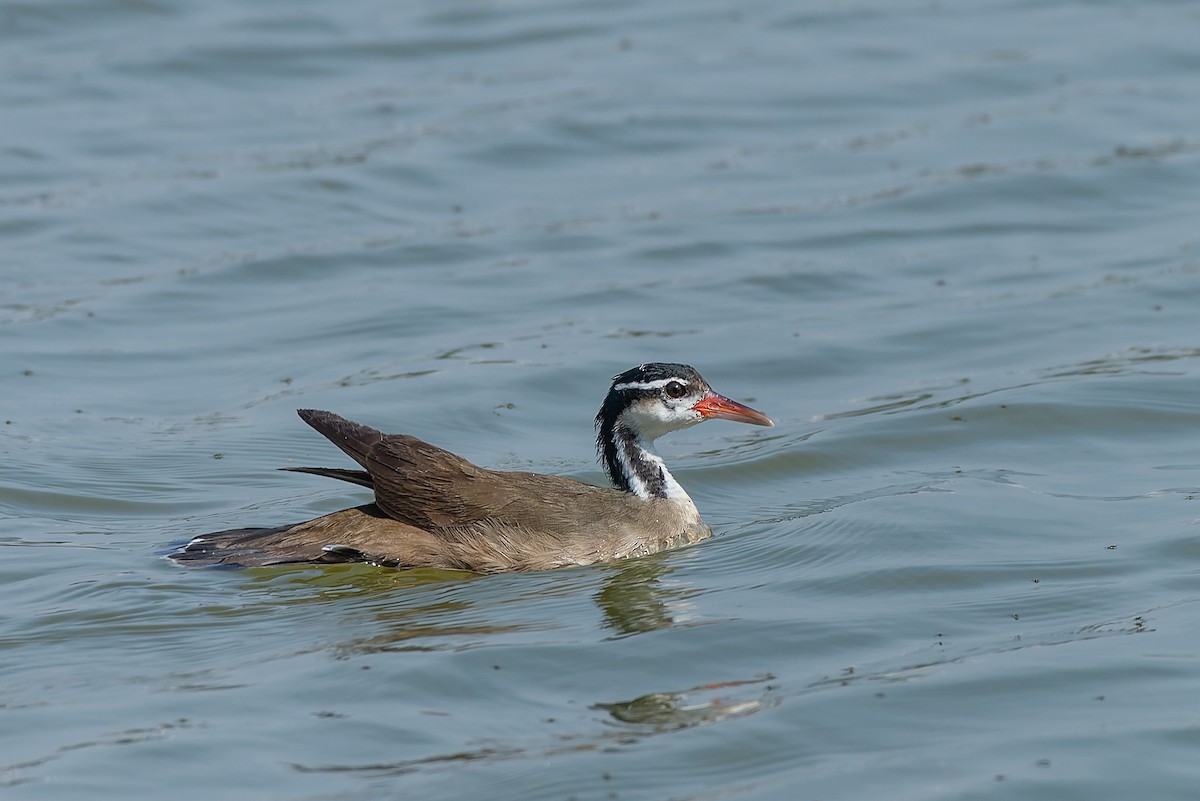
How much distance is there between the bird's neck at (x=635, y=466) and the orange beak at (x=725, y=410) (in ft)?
1.39

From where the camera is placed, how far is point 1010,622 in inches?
371

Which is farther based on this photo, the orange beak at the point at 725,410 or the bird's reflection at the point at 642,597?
the orange beak at the point at 725,410

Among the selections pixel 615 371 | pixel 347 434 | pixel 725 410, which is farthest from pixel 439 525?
pixel 615 371

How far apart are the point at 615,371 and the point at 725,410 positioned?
3.04m

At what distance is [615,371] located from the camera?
14.5 metres

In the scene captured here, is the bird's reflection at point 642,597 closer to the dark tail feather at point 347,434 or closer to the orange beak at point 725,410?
the orange beak at point 725,410

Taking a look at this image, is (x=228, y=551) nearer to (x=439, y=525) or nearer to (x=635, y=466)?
(x=439, y=525)

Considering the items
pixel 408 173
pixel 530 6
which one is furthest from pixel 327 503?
pixel 530 6

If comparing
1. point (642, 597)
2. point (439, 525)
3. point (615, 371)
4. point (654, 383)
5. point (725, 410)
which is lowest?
point (642, 597)

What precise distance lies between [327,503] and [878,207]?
343 inches

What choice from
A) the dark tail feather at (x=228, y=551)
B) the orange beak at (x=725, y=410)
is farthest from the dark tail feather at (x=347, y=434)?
the orange beak at (x=725, y=410)

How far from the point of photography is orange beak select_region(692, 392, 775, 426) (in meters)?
11.5

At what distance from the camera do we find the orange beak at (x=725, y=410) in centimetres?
1150

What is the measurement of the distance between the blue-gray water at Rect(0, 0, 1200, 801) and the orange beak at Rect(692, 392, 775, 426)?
65 centimetres
